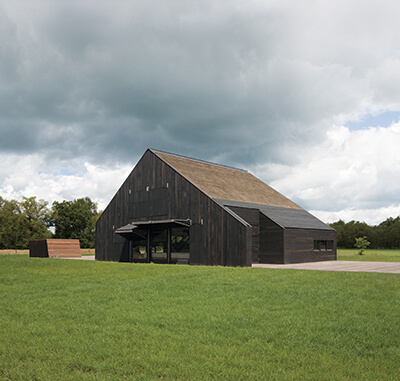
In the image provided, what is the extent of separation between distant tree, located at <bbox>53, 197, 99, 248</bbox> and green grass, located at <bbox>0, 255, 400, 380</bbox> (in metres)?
62.7

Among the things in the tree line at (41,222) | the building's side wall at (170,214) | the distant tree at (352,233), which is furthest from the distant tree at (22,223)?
the distant tree at (352,233)

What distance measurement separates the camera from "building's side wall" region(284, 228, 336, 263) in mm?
26406

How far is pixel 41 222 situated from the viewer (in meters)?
69.9

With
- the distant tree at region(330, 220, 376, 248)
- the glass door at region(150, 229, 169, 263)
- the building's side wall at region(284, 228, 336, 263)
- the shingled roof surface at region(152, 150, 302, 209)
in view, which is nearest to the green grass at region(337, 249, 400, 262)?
the building's side wall at region(284, 228, 336, 263)

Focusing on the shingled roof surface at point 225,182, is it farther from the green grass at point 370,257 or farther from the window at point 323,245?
the green grass at point 370,257

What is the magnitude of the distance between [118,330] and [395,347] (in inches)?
179

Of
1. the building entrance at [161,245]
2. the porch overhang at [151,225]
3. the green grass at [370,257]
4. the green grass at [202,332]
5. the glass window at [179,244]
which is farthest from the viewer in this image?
the green grass at [370,257]

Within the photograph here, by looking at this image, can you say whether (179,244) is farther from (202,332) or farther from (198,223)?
(202,332)

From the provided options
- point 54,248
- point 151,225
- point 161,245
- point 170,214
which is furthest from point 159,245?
point 54,248

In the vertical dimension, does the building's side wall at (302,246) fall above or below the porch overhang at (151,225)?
below

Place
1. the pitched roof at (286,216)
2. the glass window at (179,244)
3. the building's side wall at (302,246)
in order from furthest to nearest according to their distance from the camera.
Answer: the pitched roof at (286,216) < the building's side wall at (302,246) < the glass window at (179,244)

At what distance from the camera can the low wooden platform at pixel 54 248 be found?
1441 inches

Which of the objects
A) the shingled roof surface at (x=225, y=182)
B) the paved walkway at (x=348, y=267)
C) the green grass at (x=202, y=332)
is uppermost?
the shingled roof surface at (x=225, y=182)

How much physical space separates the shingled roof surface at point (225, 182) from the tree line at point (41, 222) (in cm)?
4378
